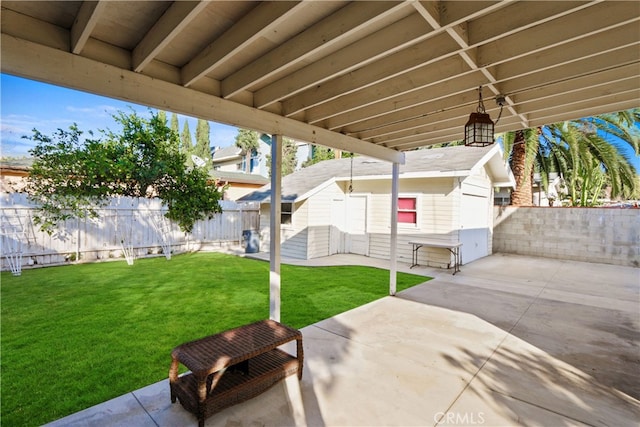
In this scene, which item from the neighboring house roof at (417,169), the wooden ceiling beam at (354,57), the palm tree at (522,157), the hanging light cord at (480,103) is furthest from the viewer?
the palm tree at (522,157)

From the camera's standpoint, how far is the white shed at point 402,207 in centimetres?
921

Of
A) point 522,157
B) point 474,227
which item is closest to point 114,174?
point 474,227

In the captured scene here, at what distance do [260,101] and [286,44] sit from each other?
984 mm

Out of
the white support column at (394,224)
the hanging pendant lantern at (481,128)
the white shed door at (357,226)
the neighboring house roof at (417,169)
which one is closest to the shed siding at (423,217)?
the white shed door at (357,226)

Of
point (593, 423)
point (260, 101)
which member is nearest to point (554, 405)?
point (593, 423)

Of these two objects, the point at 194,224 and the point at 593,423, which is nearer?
the point at 593,423

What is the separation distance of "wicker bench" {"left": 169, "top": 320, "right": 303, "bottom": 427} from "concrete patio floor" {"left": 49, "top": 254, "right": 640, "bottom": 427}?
0.13 meters

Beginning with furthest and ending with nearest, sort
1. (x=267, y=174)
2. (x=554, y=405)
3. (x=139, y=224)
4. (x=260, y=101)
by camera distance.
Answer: (x=267, y=174) → (x=139, y=224) → (x=260, y=101) → (x=554, y=405)

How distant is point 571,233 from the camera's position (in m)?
10.7

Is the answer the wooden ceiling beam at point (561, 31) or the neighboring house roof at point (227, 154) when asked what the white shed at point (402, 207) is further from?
the neighboring house roof at point (227, 154)

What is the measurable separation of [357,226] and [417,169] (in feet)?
9.42

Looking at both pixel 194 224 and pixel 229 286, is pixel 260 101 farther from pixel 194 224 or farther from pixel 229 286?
pixel 194 224

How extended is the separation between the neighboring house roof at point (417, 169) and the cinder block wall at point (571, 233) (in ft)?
4.87

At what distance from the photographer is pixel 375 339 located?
13.2ft
